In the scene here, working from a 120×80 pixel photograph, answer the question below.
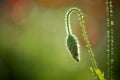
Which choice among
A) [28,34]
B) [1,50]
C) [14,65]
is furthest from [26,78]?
[28,34]

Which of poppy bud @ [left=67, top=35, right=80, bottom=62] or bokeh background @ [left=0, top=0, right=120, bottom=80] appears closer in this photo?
poppy bud @ [left=67, top=35, right=80, bottom=62]

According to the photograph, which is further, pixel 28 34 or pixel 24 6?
pixel 24 6

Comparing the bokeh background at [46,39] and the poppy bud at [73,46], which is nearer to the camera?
the poppy bud at [73,46]

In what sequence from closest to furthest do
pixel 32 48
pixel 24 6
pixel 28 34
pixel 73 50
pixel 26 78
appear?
pixel 73 50 < pixel 26 78 < pixel 32 48 < pixel 28 34 < pixel 24 6

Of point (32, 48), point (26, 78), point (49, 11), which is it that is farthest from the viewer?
point (49, 11)

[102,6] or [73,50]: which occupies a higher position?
[102,6]

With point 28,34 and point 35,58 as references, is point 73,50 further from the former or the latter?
point 28,34

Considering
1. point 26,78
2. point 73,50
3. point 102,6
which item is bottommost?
point 26,78

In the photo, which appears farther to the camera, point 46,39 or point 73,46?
point 46,39
